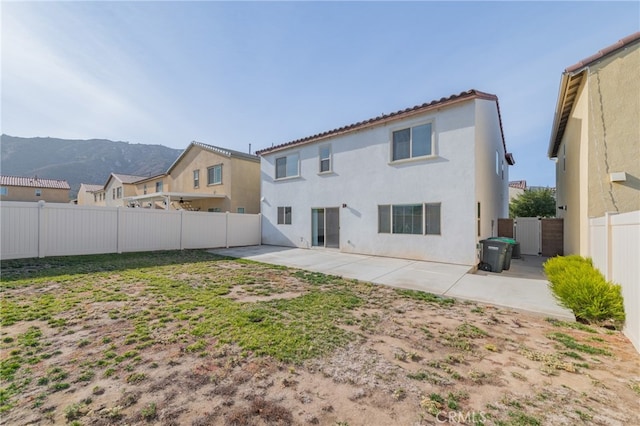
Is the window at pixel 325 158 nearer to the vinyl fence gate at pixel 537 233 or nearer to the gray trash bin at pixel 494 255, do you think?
the gray trash bin at pixel 494 255

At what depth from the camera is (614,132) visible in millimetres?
6543

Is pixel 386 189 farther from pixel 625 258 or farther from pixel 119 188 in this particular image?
pixel 119 188

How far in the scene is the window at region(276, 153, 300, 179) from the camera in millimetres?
15164

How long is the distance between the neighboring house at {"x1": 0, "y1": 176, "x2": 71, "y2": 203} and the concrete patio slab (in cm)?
4885

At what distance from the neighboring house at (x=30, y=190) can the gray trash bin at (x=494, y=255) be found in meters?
56.5

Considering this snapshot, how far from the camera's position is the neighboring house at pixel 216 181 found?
1866 centimetres

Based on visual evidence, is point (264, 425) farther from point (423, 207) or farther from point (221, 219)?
point (221, 219)

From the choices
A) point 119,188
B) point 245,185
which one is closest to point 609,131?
point 245,185

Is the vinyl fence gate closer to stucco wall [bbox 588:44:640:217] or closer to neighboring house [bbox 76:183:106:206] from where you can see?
stucco wall [bbox 588:44:640:217]

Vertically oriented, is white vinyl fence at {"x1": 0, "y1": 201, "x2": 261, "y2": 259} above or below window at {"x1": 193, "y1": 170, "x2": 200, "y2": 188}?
below

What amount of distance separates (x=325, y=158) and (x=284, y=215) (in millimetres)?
4442

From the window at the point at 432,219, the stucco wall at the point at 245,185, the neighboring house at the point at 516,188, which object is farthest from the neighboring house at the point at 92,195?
the neighboring house at the point at 516,188

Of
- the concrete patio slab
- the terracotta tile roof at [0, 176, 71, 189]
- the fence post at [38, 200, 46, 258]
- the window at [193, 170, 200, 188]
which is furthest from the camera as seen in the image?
the terracotta tile roof at [0, 176, 71, 189]

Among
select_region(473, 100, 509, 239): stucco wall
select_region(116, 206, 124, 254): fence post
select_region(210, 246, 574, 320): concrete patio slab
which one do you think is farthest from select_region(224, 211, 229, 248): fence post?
select_region(473, 100, 509, 239): stucco wall
